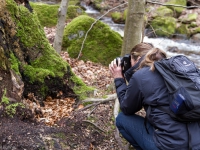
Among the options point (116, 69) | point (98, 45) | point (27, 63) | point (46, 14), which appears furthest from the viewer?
point (46, 14)

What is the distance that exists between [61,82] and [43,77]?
333mm

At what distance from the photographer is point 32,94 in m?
3.50

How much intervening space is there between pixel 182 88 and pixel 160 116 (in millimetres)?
373

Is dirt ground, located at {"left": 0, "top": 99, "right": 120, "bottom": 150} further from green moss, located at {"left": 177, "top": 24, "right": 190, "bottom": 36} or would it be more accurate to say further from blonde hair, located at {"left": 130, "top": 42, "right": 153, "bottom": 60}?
green moss, located at {"left": 177, "top": 24, "right": 190, "bottom": 36}

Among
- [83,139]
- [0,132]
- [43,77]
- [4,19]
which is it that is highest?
[4,19]

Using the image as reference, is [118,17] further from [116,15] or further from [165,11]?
[165,11]

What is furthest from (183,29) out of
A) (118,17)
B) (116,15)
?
(116,15)

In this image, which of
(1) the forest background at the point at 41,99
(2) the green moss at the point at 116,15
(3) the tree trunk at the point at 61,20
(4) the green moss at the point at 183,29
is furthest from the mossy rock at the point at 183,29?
(1) the forest background at the point at 41,99

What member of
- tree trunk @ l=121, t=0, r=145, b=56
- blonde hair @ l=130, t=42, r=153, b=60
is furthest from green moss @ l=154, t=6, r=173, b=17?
blonde hair @ l=130, t=42, r=153, b=60

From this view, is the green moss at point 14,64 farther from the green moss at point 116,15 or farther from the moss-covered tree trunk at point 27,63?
the green moss at point 116,15

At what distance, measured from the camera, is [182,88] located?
84.7 inches

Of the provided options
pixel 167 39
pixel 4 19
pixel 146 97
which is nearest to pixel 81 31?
pixel 4 19

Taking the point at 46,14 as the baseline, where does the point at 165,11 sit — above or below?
above

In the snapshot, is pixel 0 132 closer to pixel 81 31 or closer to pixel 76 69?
pixel 76 69
